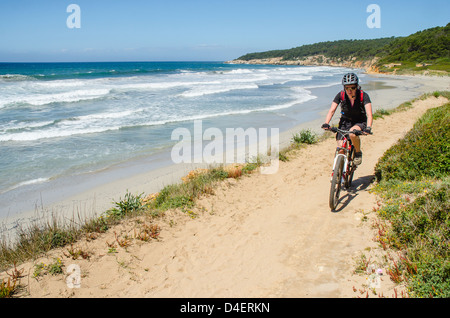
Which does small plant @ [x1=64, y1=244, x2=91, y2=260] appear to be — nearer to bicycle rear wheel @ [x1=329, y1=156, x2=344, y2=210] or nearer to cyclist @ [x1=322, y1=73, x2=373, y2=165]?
bicycle rear wheel @ [x1=329, y1=156, x2=344, y2=210]

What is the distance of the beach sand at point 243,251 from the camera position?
11.5ft

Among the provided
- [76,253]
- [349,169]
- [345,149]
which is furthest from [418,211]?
[76,253]

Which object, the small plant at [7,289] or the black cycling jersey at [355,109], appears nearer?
the small plant at [7,289]

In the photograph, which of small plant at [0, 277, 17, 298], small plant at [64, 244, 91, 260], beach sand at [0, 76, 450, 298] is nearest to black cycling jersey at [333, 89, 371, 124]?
beach sand at [0, 76, 450, 298]

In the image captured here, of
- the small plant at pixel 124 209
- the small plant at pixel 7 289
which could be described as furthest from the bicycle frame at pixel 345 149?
the small plant at pixel 7 289

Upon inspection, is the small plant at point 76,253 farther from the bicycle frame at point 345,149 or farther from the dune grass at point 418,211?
the bicycle frame at point 345,149

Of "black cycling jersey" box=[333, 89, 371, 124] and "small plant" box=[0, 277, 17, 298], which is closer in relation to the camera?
"small plant" box=[0, 277, 17, 298]

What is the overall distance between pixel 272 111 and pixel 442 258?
633 inches

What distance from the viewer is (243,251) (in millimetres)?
4312

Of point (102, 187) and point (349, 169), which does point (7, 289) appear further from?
point (349, 169)

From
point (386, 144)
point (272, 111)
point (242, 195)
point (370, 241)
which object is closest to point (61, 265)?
point (242, 195)

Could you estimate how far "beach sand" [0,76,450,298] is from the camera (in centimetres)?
350

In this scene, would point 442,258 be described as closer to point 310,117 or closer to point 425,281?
point 425,281

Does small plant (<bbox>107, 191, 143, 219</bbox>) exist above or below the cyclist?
below
